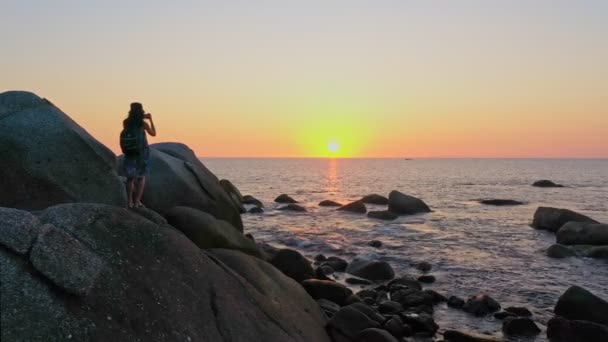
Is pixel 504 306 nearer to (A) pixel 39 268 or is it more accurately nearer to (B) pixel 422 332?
(B) pixel 422 332

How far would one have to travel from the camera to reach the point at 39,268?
4.86m

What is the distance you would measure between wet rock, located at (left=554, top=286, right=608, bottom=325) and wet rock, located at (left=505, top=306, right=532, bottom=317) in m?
0.65

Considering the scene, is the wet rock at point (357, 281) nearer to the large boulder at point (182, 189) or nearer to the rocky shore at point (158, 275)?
the rocky shore at point (158, 275)

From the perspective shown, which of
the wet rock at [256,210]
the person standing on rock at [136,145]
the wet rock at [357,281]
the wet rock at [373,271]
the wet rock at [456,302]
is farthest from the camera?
the wet rock at [256,210]

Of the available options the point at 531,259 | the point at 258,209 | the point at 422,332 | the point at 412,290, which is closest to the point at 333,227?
the point at 258,209

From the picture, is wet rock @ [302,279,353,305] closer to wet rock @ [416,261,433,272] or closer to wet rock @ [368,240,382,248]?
wet rock @ [416,261,433,272]

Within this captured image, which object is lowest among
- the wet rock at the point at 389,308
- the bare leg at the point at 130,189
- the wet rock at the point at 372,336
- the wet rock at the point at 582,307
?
the wet rock at the point at 389,308

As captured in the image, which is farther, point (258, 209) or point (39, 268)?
point (258, 209)

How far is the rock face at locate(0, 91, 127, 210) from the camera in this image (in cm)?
885

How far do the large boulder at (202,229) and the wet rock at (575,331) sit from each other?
7191 mm

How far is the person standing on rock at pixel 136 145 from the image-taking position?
30.6 ft

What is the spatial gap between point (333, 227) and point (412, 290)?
14406 millimetres

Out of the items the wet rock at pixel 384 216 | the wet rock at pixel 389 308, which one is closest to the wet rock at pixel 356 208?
the wet rock at pixel 384 216

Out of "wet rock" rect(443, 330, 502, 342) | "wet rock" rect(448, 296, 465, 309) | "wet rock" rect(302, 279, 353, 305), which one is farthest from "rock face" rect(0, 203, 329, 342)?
"wet rock" rect(448, 296, 465, 309)
